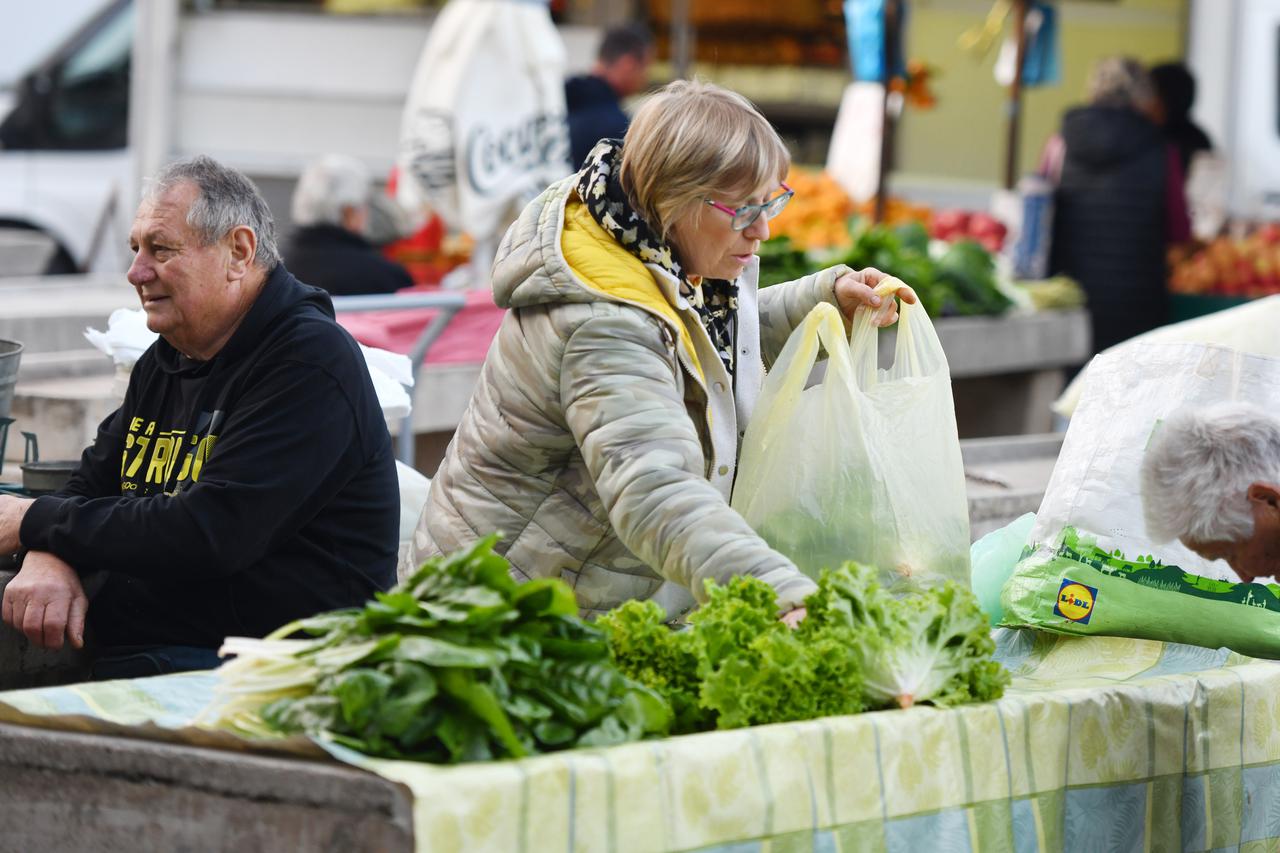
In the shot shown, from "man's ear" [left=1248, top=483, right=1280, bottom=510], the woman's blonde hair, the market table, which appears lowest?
the market table

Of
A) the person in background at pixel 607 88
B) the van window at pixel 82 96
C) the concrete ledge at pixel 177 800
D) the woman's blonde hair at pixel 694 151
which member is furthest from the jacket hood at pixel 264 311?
the van window at pixel 82 96

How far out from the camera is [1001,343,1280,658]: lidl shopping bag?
3.37 m

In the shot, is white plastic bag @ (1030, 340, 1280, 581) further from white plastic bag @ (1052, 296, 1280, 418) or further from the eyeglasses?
white plastic bag @ (1052, 296, 1280, 418)

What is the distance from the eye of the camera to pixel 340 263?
6.98 meters

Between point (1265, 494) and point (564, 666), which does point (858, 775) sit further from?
point (1265, 494)

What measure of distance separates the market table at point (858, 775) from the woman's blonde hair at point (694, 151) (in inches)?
34.6

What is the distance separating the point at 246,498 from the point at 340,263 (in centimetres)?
389

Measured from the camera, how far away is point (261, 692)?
2416 millimetres

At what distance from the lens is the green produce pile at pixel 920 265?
319 inches

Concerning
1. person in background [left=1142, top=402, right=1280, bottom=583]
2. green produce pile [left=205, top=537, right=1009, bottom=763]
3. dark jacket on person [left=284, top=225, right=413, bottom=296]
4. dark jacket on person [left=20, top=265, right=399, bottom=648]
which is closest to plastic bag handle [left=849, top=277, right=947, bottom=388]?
person in background [left=1142, top=402, right=1280, bottom=583]

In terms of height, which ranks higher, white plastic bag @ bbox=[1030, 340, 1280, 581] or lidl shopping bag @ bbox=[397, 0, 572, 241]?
lidl shopping bag @ bbox=[397, 0, 572, 241]

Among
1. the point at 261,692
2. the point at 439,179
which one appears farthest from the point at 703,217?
the point at 439,179

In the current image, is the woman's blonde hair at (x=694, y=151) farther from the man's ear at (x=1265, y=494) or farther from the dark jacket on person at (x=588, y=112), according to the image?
the dark jacket on person at (x=588, y=112)

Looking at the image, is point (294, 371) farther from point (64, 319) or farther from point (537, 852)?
point (64, 319)
